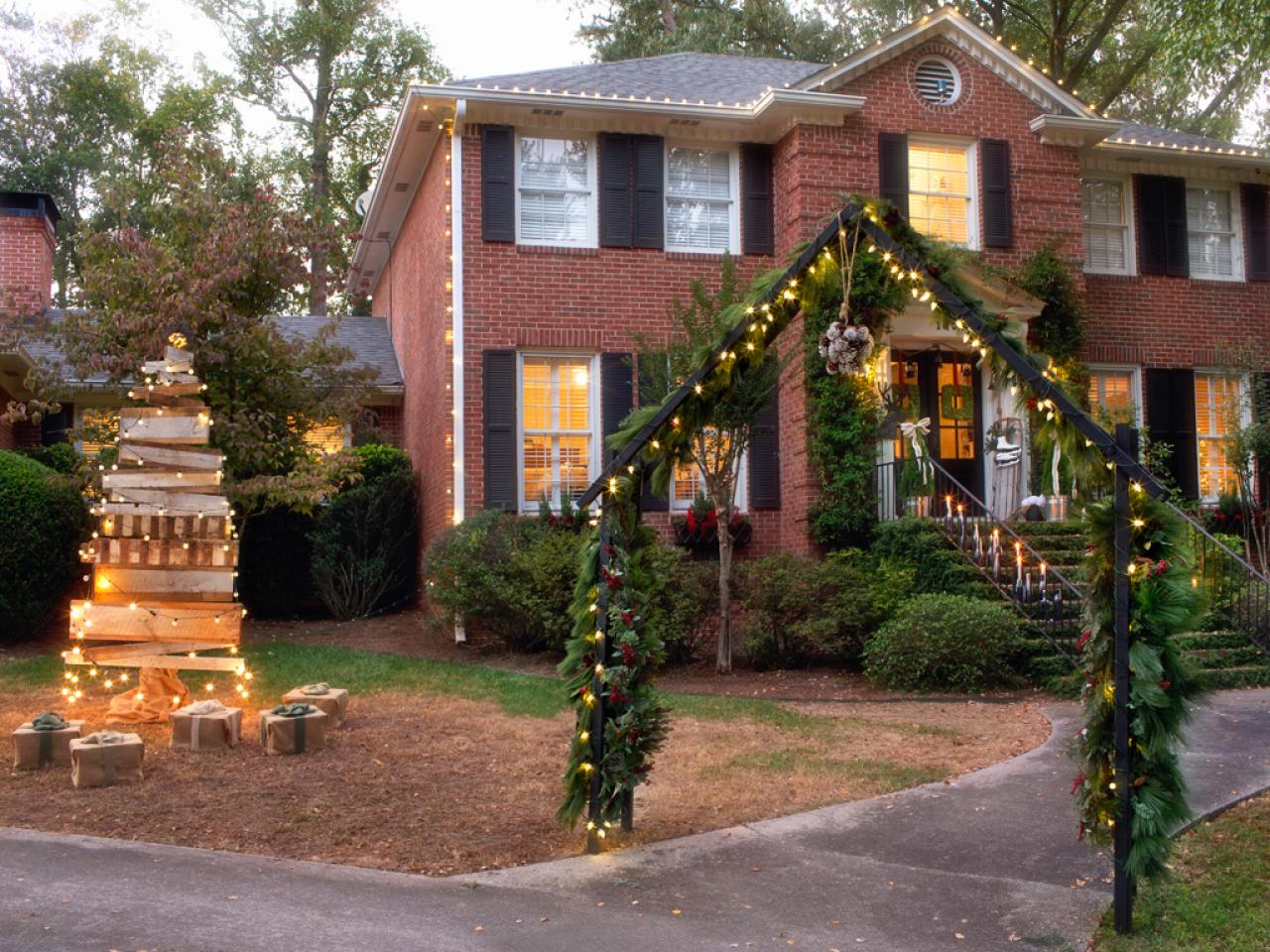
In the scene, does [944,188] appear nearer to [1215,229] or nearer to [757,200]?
[757,200]

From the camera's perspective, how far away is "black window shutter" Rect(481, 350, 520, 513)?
13789mm

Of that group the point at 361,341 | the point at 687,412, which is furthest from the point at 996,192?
the point at 687,412

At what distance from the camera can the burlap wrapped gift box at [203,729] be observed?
7.75 m

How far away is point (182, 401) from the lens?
29.7 feet

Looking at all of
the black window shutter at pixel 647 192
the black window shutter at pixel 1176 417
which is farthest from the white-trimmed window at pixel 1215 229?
the black window shutter at pixel 647 192

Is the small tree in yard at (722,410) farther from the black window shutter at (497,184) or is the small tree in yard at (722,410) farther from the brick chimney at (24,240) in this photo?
the brick chimney at (24,240)

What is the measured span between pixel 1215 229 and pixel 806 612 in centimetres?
966

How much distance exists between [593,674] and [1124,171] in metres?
13.5

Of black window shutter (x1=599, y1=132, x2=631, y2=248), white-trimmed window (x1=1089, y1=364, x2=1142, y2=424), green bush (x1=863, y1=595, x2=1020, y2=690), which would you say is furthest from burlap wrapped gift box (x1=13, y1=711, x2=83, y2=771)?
white-trimmed window (x1=1089, y1=364, x2=1142, y2=424)

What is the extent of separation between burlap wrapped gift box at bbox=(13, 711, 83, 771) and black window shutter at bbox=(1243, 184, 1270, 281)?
15827 mm

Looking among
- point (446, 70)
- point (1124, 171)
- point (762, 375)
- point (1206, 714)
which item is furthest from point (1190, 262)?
point (446, 70)

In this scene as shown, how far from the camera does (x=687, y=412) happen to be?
6.24 meters

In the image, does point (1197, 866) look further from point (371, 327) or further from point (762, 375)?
point (371, 327)

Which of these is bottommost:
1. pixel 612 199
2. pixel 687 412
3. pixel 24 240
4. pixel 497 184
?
pixel 687 412
